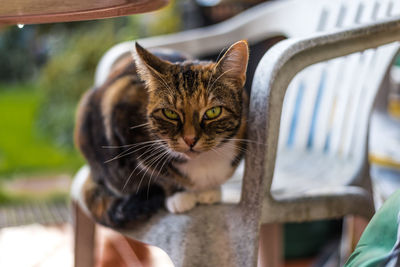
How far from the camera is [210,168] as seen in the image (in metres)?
1.06

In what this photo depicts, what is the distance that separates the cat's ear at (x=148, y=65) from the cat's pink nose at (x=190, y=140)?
13 cm

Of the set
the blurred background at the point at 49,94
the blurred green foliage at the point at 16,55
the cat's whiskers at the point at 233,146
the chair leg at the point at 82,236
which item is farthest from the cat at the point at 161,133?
the blurred green foliage at the point at 16,55

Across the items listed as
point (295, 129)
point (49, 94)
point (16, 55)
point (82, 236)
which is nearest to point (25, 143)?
point (49, 94)

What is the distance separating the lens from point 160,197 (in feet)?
3.58

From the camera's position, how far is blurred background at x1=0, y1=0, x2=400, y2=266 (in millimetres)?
2459

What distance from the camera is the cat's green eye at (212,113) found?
92cm

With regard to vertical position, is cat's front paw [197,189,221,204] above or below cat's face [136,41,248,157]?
below

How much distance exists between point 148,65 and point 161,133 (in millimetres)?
140

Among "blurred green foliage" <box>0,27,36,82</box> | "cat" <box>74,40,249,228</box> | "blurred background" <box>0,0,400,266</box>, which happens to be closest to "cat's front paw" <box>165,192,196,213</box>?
"cat" <box>74,40,249,228</box>

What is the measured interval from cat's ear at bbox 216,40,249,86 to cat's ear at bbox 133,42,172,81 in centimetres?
11

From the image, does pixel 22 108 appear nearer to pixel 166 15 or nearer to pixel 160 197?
pixel 166 15

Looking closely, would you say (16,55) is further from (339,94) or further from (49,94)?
(339,94)

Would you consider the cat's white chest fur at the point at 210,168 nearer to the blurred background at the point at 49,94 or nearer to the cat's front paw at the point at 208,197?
the cat's front paw at the point at 208,197

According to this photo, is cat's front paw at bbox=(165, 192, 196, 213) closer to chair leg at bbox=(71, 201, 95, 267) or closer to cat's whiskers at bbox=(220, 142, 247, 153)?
cat's whiskers at bbox=(220, 142, 247, 153)
